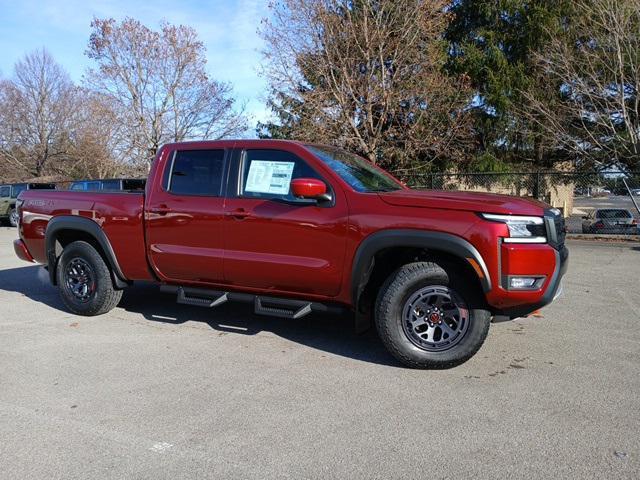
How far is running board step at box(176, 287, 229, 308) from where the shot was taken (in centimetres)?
532

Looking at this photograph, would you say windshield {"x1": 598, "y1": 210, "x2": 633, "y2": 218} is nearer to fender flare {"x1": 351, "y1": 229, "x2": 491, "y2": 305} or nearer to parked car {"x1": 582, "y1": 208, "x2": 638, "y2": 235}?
parked car {"x1": 582, "y1": 208, "x2": 638, "y2": 235}

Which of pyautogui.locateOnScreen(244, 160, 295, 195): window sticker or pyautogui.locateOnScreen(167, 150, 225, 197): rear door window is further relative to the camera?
pyautogui.locateOnScreen(167, 150, 225, 197): rear door window

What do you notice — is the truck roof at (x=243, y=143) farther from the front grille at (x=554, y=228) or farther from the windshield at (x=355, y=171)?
the front grille at (x=554, y=228)

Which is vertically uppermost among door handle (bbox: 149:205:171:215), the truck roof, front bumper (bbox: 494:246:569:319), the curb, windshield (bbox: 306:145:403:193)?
the truck roof

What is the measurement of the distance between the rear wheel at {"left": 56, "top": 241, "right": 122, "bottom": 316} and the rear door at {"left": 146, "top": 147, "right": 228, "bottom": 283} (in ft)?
2.73

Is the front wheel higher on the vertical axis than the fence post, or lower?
lower

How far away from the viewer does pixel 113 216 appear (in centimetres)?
587

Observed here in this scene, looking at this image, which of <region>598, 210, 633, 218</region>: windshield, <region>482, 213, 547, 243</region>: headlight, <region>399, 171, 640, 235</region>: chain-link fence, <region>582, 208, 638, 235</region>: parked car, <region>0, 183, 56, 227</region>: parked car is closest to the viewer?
<region>482, 213, 547, 243</region>: headlight

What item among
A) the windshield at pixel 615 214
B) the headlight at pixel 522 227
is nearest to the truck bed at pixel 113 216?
the headlight at pixel 522 227

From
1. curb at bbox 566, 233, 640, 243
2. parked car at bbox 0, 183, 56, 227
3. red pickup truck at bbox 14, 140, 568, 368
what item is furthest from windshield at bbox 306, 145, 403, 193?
parked car at bbox 0, 183, 56, 227

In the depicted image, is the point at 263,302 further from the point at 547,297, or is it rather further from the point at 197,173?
the point at 547,297

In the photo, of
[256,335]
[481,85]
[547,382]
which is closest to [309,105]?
[481,85]

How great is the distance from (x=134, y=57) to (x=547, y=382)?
29173 mm

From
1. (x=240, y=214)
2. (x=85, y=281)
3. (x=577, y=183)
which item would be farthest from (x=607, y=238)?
(x=85, y=281)
